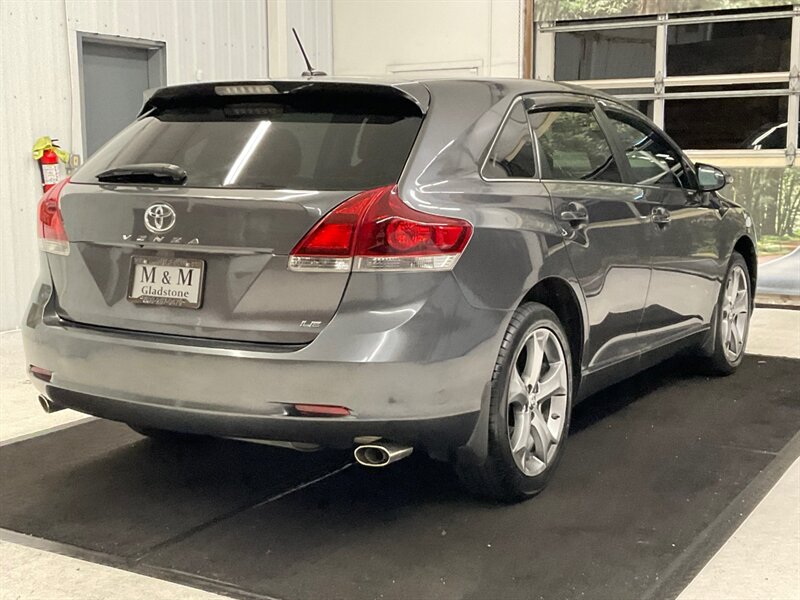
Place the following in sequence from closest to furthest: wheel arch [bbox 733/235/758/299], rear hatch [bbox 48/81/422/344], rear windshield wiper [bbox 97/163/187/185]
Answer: rear hatch [bbox 48/81/422/344] < rear windshield wiper [bbox 97/163/187/185] < wheel arch [bbox 733/235/758/299]

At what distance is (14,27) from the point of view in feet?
22.7

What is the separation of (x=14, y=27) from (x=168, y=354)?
5.09 metres

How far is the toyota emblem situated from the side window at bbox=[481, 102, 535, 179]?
988 millimetres

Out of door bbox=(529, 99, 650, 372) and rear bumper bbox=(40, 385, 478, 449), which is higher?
door bbox=(529, 99, 650, 372)

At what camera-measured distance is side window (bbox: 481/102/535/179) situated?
10.3ft

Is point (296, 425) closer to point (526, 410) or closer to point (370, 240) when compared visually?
point (370, 240)

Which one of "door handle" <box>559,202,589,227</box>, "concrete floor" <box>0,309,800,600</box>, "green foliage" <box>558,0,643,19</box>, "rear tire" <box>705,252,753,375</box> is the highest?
"green foliage" <box>558,0,643,19</box>

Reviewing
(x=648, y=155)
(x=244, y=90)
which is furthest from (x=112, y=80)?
(x=244, y=90)

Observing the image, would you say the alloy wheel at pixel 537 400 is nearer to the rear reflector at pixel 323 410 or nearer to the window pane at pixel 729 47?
the rear reflector at pixel 323 410

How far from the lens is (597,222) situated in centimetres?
359

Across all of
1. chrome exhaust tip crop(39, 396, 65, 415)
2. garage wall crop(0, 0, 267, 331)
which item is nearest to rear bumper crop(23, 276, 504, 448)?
chrome exhaust tip crop(39, 396, 65, 415)

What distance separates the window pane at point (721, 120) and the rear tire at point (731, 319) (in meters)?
4.05

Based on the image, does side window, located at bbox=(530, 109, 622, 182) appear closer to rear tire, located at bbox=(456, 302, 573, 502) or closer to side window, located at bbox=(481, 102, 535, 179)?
side window, located at bbox=(481, 102, 535, 179)

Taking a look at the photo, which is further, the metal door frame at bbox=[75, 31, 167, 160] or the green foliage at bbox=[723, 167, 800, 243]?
the green foliage at bbox=[723, 167, 800, 243]
